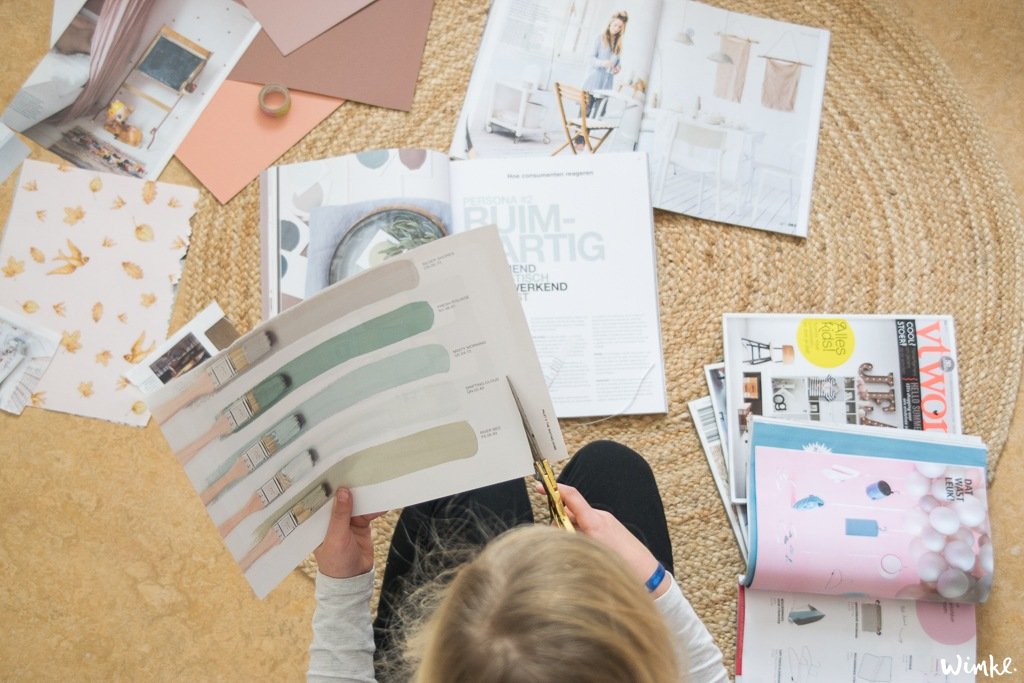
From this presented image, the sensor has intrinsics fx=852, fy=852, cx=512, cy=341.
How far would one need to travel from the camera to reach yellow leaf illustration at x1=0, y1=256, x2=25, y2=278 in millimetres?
896

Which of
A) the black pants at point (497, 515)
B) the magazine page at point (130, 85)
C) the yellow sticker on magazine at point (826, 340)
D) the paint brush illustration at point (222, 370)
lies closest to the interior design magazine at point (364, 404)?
the paint brush illustration at point (222, 370)

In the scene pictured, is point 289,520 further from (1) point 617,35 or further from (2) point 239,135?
(1) point 617,35

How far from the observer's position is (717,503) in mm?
862

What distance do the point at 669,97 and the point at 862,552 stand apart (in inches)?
19.7

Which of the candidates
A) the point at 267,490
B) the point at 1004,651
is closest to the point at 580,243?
the point at 267,490

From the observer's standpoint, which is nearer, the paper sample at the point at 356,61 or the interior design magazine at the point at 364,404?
the interior design magazine at the point at 364,404

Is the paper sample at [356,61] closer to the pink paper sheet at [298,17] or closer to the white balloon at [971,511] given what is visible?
the pink paper sheet at [298,17]

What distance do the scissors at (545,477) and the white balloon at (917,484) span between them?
15.4 inches

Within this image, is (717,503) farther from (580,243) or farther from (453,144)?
(453,144)

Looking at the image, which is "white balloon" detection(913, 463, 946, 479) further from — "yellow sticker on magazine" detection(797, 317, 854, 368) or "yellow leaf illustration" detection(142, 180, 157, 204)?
"yellow leaf illustration" detection(142, 180, 157, 204)

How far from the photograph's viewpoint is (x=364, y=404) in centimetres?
60

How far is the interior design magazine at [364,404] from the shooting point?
542mm

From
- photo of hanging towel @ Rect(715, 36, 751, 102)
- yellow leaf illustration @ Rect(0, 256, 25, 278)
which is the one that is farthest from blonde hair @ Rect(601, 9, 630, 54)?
yellow leaf illustration @ Rect(0, 256, 25, 278)

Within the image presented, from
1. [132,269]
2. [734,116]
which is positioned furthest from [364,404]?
[734,116]
